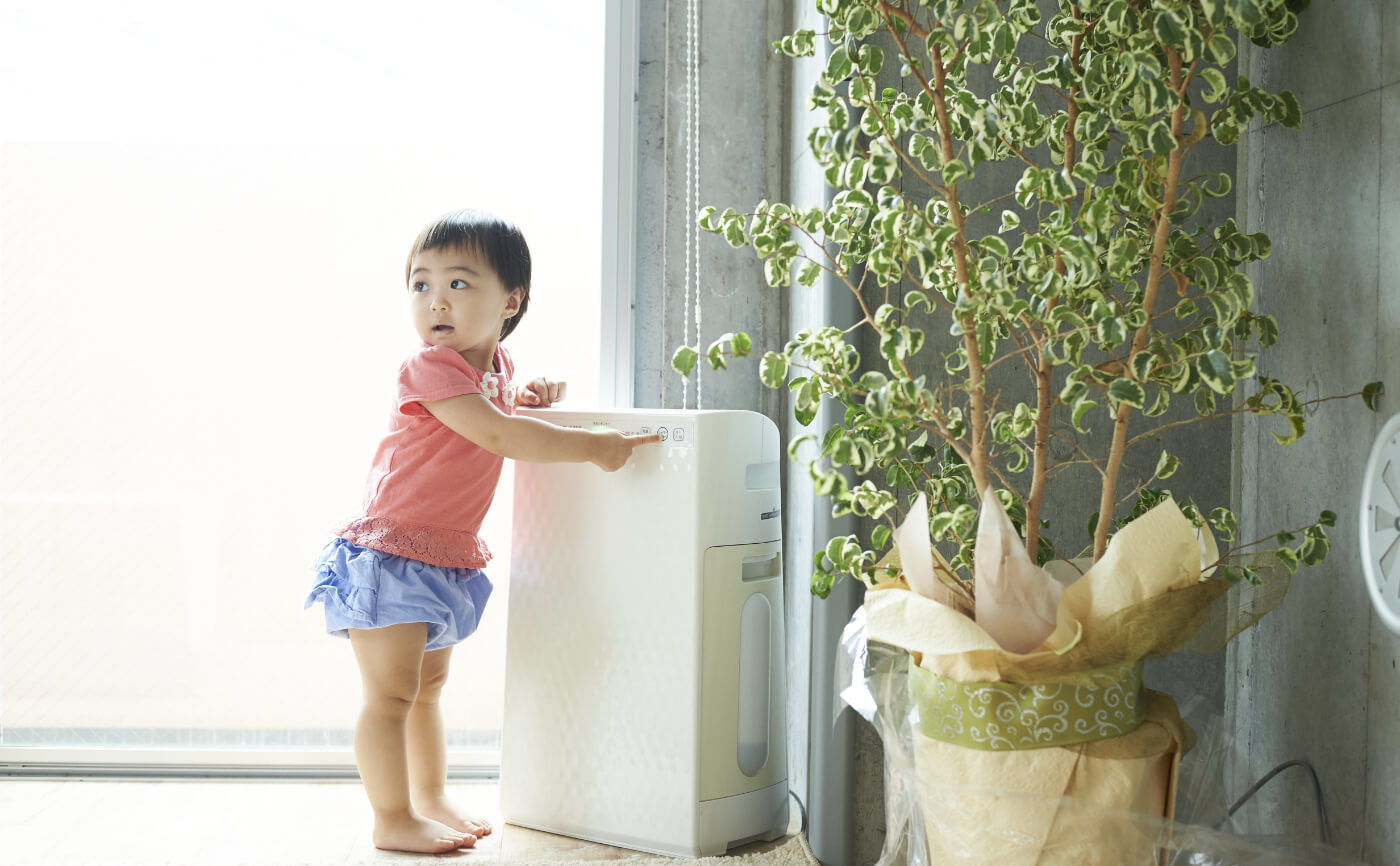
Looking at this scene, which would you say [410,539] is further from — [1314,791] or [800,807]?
[1314,791]

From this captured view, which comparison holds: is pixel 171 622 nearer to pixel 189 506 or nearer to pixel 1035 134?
pixel 189 506

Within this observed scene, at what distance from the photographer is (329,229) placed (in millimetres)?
1907

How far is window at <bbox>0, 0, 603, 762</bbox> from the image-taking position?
1888 mm

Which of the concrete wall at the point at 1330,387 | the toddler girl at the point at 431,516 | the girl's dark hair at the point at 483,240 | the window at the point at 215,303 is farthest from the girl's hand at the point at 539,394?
the concrete wall at the point at 1330,387

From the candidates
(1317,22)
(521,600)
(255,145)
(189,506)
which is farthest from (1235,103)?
(189,506)

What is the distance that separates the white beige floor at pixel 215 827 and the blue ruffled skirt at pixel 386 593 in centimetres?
33

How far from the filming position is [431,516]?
1.64 metres

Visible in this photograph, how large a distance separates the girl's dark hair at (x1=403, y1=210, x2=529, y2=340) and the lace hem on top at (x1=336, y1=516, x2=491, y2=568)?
42cm

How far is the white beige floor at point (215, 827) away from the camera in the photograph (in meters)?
1.57

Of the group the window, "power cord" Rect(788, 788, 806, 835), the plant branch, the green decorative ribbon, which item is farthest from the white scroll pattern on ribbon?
the window

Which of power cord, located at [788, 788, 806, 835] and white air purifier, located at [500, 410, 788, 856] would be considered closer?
white air purifier, located at [500, 410, 788, 856]

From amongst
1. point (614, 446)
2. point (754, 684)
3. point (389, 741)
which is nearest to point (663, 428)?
point (614, 446)

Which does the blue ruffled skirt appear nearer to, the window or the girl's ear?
the window

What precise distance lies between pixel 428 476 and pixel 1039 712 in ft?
3.38
